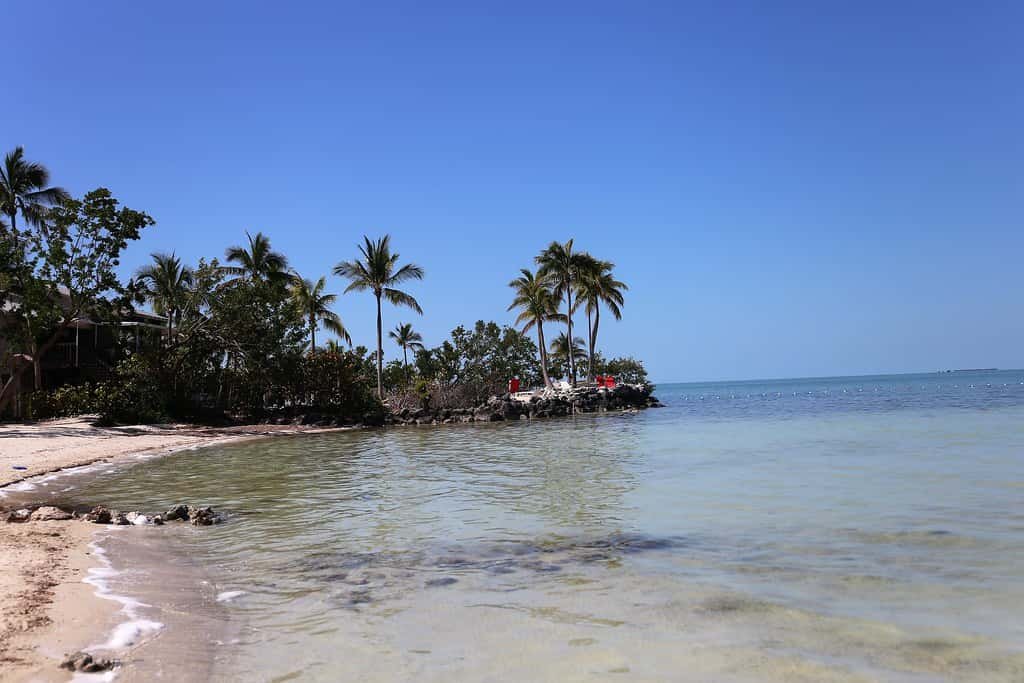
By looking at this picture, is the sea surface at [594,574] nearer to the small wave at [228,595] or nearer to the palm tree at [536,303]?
the small wave at [228,595]

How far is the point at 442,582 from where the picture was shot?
21.9 feet

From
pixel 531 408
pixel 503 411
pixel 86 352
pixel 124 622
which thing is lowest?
pixel 124 622

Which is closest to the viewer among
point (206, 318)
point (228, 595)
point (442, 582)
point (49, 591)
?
point (49, 591)

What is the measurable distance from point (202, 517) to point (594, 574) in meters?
6.18

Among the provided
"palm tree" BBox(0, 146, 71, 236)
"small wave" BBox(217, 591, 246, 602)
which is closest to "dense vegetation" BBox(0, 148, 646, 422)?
"palm tree" BBox(0, 146, 71, 236)

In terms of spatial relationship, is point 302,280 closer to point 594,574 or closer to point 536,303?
point 536,303

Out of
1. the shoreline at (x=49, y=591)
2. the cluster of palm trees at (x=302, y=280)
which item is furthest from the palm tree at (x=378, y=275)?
the shoreline at (x=49, y=591)

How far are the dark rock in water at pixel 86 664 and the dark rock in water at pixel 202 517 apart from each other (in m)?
5.86

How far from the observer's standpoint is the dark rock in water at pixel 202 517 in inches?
393

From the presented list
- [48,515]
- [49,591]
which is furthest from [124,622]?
[48,515]

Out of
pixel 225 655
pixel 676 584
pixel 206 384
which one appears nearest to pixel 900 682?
pixel 676 584

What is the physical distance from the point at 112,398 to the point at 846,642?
32.5 m

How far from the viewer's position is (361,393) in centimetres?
3734

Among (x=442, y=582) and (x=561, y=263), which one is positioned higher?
(x=561, y=263)
